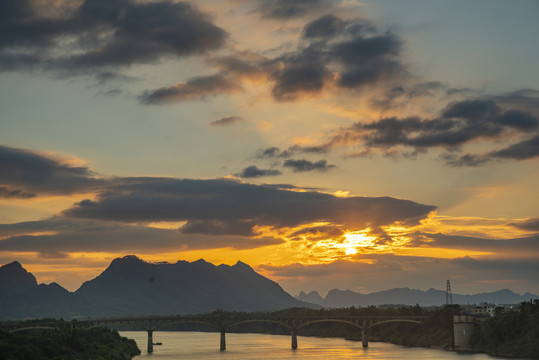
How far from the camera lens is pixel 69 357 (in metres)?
120

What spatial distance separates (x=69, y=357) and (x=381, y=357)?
251ft

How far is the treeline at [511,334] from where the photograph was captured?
157375 mm

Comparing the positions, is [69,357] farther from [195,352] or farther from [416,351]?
[416,351]

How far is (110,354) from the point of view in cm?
14462

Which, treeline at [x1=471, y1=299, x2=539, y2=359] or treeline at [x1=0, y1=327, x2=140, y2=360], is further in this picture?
treeline at [x1=471, y1=299, x2=539, y2=359]

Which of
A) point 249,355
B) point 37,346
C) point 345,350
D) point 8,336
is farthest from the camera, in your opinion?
point 345,350

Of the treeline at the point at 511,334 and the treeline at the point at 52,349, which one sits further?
the treeline at the point at 511,334

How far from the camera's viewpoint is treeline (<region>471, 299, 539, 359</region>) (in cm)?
15738

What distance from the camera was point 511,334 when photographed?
166 meters

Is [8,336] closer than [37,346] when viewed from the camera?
No

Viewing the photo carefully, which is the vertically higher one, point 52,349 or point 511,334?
point 52,349

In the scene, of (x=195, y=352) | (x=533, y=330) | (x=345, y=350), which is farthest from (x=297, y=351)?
(x=533, y=330)

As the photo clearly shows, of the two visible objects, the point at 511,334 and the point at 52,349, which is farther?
the point at 511,334

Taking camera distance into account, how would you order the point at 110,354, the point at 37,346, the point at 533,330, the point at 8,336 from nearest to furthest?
the point at 37,346 < the point at 8,336 < the point at 110,354 < the point at 533,330
